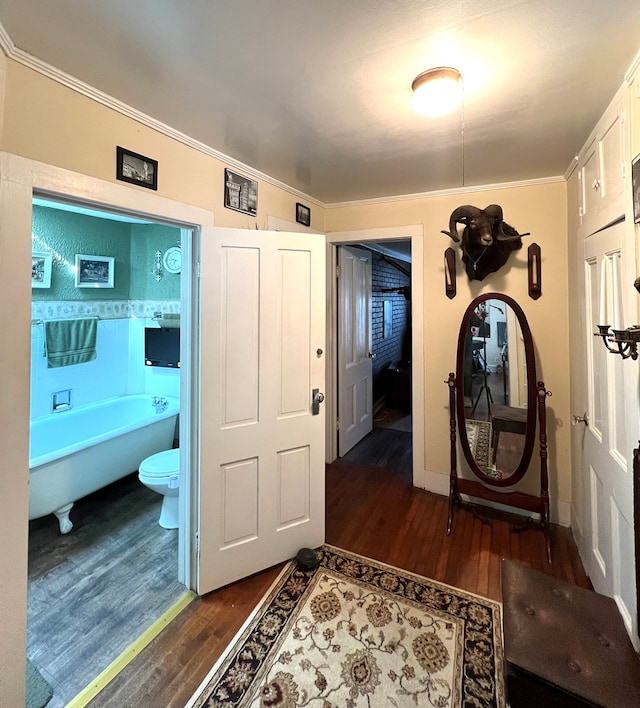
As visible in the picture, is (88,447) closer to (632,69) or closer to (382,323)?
(632,69)

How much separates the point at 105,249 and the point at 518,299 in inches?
151

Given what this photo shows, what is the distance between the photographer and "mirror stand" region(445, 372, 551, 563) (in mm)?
2234

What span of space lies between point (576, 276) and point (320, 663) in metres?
2.48

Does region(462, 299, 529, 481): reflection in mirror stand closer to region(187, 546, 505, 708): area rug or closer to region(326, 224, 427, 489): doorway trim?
region(326, 224, 427, 489): doorway trim

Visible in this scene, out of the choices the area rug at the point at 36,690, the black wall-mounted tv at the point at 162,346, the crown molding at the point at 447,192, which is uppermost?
the crown molding at the point at 447,192

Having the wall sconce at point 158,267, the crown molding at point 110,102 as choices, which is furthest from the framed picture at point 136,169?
the wall sconce at point 158,267

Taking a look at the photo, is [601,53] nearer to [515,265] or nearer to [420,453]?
[515,265]

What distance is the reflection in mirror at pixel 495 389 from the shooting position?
239 cm

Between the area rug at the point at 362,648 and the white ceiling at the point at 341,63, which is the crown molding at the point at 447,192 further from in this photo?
the area rug at the point at 362,648

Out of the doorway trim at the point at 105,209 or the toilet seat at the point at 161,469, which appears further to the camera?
the toilet seat at the point at 161,469

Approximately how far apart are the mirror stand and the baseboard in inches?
3.9

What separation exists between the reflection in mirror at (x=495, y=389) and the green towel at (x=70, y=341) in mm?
3464

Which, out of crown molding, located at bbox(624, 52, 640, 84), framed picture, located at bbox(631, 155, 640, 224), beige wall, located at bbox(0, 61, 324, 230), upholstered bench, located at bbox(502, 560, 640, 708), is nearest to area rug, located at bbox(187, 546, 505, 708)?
upholstered bench, located at bbox(502, 560, 640, 708)

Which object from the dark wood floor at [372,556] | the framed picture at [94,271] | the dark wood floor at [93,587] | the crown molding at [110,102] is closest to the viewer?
the crown molding at [110,102]
